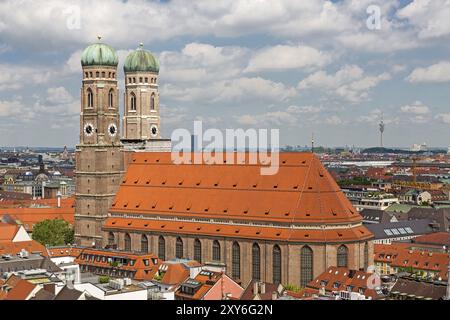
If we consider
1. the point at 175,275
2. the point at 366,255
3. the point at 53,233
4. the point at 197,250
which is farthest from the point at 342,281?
the point at 53,233

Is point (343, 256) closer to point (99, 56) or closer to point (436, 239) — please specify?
point (436, 239)

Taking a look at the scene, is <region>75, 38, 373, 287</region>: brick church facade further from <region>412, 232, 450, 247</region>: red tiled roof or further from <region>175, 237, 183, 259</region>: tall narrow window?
<region>412, 232, 450, 247</region>: red tiled roof

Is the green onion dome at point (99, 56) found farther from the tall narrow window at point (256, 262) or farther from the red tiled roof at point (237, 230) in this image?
the tall narrow window at point (256, 262)

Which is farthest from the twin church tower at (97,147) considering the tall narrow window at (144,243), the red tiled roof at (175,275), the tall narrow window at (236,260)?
the red tiled roof at (175,275)

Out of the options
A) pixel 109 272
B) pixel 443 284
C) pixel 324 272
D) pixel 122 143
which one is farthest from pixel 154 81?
pixel 443 284

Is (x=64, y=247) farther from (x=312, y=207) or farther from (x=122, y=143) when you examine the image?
(x=312, y=207)

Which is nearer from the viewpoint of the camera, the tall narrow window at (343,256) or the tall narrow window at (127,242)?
the tall narrow window at (343,256)
